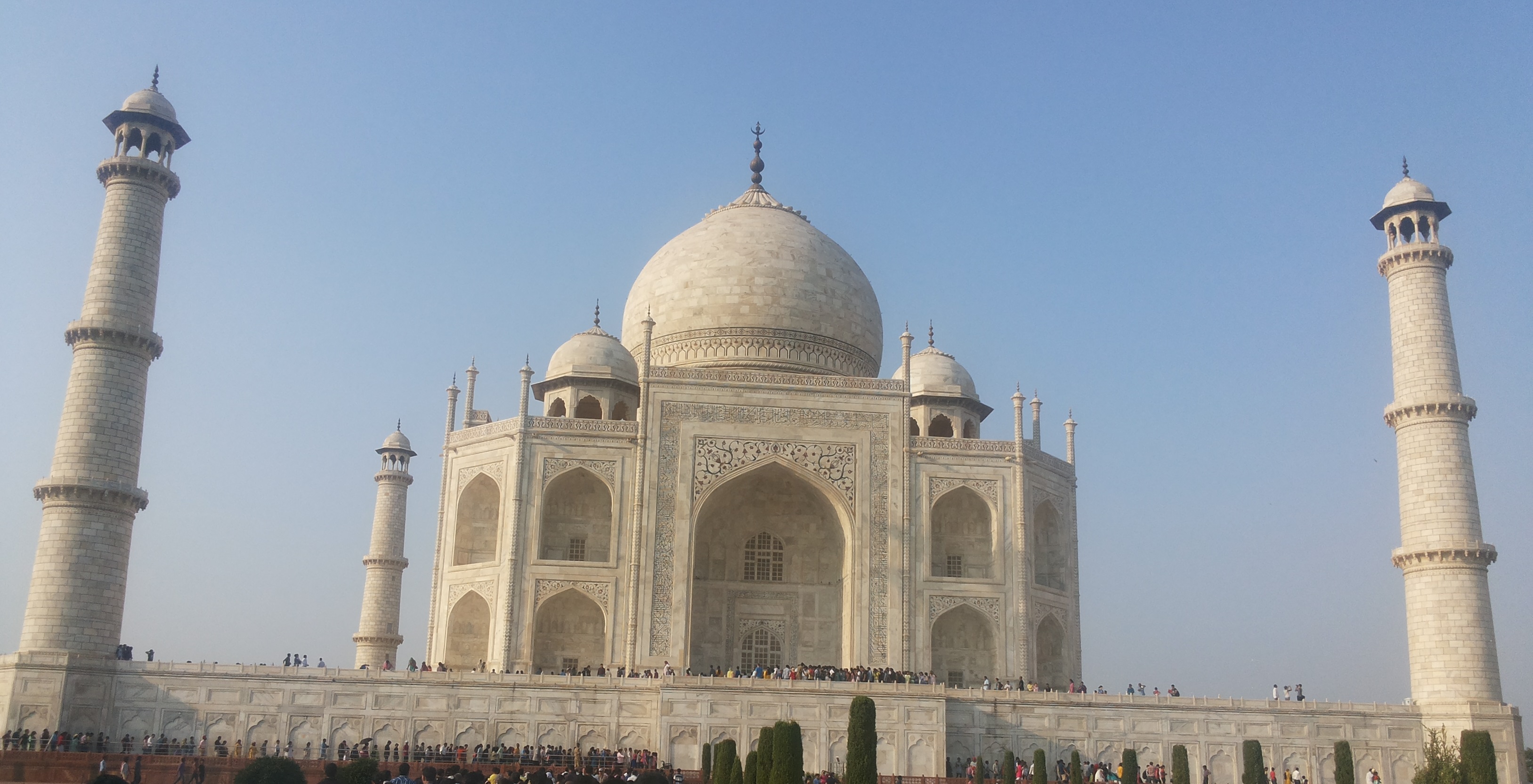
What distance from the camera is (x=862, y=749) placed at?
45.2ft

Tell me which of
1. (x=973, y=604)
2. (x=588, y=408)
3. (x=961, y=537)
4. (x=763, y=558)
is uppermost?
(x=588, y=408)

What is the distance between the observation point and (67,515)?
1911 cm

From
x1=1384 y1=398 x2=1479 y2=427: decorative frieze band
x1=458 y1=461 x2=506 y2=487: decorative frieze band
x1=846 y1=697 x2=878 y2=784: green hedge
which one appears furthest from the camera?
x1=458 y1=461 x2=506 y2=487: decorative frieze band

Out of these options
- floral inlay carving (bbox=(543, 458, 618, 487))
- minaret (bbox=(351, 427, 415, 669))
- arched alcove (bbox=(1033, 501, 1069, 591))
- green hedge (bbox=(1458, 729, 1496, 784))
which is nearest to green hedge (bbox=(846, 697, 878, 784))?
green hedge (bbox=(1458, 729, 1496, 784))

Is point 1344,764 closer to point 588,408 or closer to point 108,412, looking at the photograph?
point 588,408

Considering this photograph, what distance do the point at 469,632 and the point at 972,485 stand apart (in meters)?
9.43

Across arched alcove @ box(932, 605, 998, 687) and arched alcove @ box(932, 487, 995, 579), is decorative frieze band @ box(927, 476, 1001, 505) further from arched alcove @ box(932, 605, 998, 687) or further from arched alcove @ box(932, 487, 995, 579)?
arched alcove @ box(932, 605, 998, 687)

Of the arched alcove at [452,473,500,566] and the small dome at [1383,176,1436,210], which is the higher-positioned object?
the small dome at [1383,176,1436,210]

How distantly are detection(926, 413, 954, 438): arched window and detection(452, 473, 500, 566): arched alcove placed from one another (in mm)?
8785

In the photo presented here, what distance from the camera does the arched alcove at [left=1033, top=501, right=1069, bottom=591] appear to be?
2547 centimetres

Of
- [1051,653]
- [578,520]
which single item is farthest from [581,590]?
[1051,653]

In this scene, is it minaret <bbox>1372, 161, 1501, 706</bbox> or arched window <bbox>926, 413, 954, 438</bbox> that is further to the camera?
arched window <bbox>926, 413, 954, 438</bbox>

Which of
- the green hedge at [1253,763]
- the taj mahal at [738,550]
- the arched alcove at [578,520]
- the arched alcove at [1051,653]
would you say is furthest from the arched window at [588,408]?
the green hedge at [1253,763]

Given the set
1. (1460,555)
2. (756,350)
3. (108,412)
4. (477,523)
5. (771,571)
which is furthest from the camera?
(756,350)
